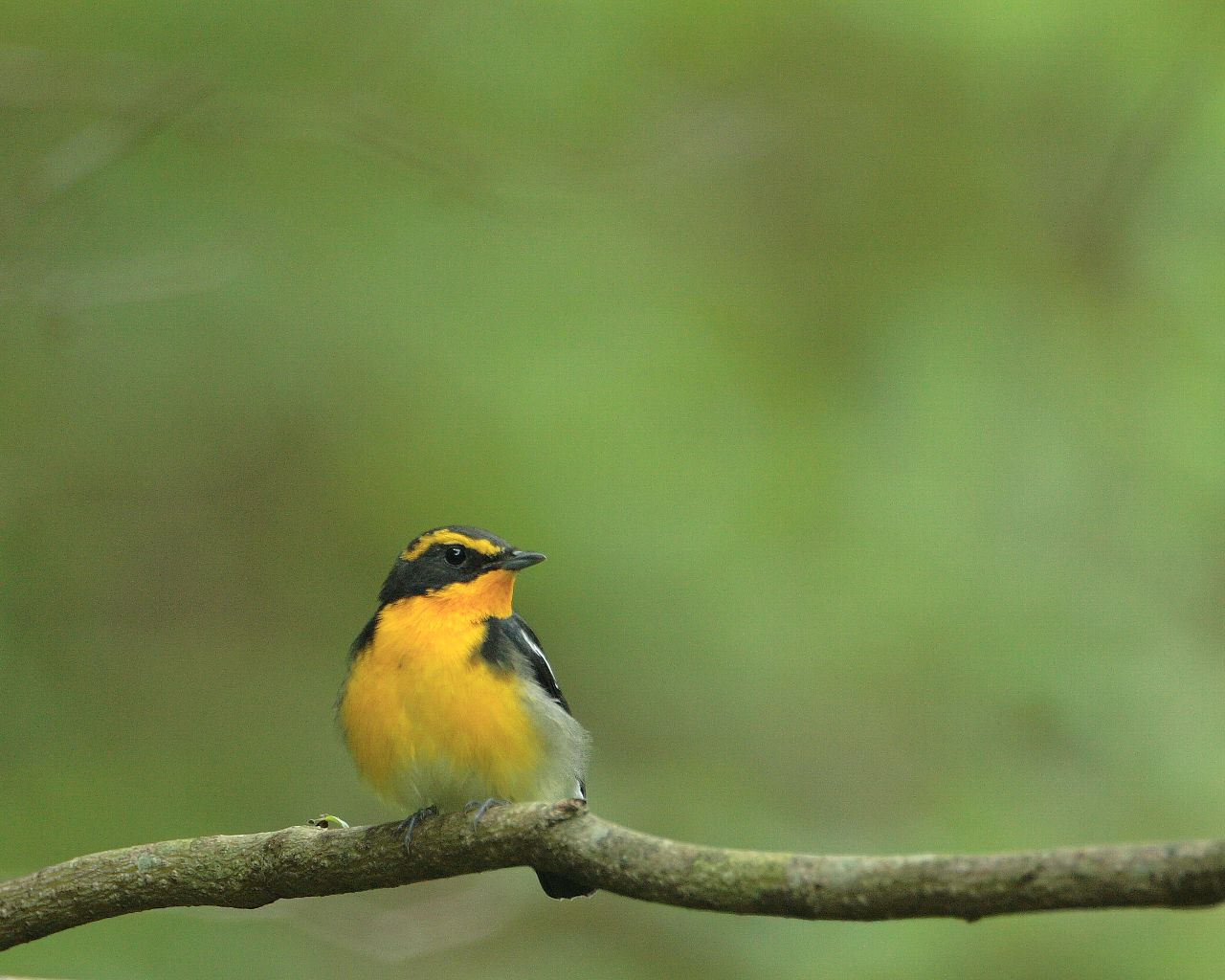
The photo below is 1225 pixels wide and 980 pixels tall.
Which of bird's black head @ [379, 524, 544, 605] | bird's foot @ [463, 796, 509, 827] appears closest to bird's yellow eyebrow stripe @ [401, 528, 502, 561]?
bird's black head @ [379, 524, 544, 605]

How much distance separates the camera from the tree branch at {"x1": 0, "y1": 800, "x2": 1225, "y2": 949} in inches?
90.8

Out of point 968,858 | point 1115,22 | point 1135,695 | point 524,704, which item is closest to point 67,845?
point 524,704

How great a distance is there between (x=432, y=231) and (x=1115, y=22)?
13.6 feet

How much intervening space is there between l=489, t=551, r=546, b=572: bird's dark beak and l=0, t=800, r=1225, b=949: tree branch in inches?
54.8

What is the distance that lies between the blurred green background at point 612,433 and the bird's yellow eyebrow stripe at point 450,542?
203cm

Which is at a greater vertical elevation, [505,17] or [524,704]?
[505,17]

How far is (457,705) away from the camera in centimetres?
482

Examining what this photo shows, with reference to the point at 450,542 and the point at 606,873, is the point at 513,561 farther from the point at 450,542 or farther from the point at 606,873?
the point at 606,873

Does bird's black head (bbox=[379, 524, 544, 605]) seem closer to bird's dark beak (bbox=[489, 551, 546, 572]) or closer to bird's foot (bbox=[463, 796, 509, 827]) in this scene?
bird's dark beak (bbox=[489, 551, 546, 572])

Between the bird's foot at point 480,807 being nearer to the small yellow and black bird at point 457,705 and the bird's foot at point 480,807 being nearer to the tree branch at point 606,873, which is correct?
the tree branch at point 606,873

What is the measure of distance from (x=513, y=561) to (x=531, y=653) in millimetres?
354

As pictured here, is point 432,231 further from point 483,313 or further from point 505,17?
point 505,17

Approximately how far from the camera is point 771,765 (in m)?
8.24

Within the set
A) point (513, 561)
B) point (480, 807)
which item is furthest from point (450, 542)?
point (480, 807)
